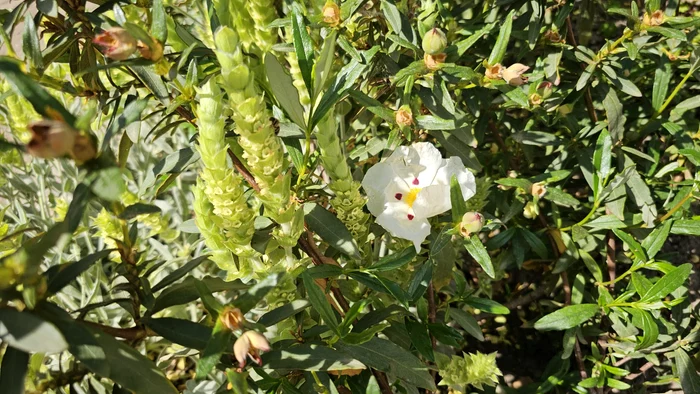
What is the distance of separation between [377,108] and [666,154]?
46.0 inches

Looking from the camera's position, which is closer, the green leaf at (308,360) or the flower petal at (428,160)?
the green leaf at (308,360)

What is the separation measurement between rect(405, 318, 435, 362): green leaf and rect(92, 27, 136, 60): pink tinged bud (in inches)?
25.6

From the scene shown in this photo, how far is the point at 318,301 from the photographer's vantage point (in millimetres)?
795

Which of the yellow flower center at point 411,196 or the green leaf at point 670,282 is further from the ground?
the yellow flower center at point 411,196

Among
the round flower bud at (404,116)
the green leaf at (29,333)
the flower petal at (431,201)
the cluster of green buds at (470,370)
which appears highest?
the green leaf at (29,333)

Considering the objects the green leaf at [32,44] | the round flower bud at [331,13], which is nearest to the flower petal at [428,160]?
the round flower bud at [331,13]

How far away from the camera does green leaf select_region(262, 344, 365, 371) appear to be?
77 centimetres

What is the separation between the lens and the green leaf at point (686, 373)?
116cm

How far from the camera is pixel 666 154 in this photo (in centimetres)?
169

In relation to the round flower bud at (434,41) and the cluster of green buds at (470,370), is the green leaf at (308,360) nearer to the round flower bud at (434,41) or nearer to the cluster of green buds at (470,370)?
the cluster of green buds at (470,370)

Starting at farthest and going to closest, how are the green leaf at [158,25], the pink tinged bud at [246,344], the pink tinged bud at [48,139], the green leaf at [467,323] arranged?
1. the green leaf at [467,323]
2. the green leaf at [158,25]
3. the pink tinged bud at [246,344]
4. the pink tinged bud at [48,139]

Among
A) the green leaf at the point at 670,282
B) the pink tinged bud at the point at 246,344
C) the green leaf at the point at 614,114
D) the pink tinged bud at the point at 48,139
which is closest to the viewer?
the pink tinged bud at the point at 48,139

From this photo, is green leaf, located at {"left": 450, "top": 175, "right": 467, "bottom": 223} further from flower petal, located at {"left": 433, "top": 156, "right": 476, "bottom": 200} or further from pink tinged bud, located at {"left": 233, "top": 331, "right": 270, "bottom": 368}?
pink tinged bud, located at {"left": 233, "top": 331, "right": 270, "bottom": 368}

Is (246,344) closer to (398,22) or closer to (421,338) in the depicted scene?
(421,338)
